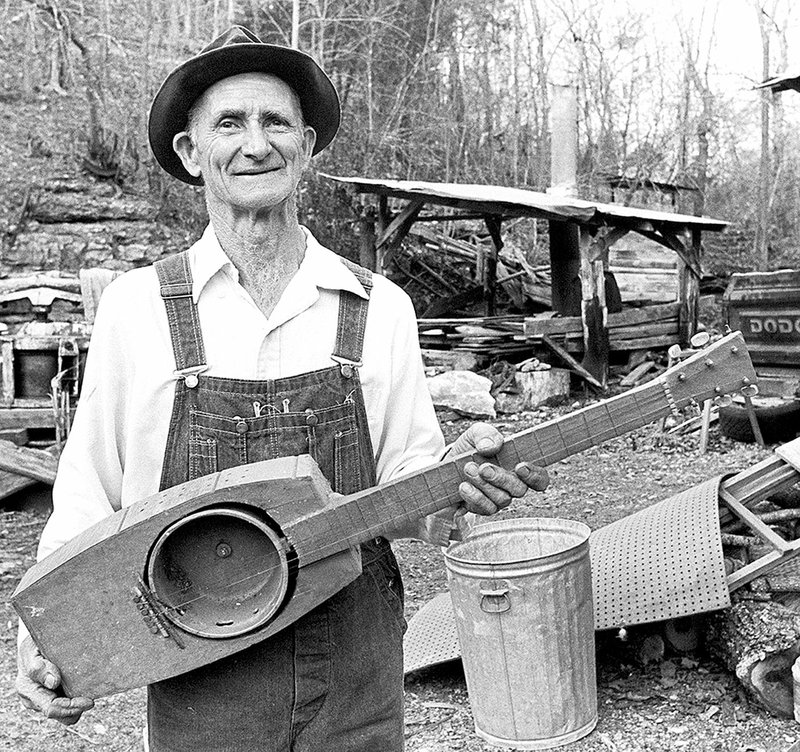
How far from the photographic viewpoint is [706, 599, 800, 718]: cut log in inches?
153

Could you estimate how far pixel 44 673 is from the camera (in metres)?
1.92

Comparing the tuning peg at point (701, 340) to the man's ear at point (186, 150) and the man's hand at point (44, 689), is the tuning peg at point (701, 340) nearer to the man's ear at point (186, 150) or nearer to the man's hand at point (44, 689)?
the man's ear at point (186, 150)

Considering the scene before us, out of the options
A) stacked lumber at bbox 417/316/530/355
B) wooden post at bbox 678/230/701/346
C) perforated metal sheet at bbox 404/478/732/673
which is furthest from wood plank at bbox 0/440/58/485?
wooden post at bbox 678/230/701/346

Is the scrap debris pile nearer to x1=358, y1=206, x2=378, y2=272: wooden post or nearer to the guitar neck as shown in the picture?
x1=358, y1=206, x2=378, y2=272: wooden post

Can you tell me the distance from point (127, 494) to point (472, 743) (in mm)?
2490

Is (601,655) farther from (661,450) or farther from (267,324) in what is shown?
(661,450)

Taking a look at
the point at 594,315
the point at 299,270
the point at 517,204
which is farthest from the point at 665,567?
the point at 594,315

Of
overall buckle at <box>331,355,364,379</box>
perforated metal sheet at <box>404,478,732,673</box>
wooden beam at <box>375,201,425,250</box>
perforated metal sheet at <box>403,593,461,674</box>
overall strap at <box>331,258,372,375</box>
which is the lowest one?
perforated metal sheet at <box>403,593,461,674</box>

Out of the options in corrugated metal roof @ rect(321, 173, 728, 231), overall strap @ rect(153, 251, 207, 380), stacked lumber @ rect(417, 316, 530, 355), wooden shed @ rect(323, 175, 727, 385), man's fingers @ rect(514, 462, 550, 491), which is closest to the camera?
overall strap @ rect(153, 251, 207, 380)

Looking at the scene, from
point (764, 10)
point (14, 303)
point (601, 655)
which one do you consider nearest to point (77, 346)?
point (14, 303)

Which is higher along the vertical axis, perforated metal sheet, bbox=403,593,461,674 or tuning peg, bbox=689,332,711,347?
tuning peg, bbox=689,332,711,347

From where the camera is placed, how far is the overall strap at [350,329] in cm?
207

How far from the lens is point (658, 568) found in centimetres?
402

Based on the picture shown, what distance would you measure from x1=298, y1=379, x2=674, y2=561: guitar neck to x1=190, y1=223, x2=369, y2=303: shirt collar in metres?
0.44
